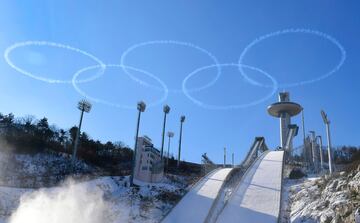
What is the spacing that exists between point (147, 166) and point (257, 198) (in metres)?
19.8

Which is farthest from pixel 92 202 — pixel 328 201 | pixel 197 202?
pixel 328 201

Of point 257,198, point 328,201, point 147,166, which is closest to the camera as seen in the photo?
point 328,201

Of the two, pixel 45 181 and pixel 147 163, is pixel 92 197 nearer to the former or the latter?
pixel 45 181

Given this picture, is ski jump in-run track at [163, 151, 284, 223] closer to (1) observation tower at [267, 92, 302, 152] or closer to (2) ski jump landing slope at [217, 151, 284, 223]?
(2) ski jump landing slope at [217, 151, 284, 223]

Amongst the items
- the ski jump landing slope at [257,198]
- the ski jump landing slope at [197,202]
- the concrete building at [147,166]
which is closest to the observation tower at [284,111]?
the concrete building at [147,166]

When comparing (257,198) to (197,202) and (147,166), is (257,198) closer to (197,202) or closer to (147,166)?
(197,202)

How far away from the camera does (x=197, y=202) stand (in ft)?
109

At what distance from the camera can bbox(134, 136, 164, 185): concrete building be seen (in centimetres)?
4825

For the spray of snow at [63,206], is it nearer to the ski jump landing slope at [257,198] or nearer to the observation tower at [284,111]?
the ski jump landing slope at [257,198]

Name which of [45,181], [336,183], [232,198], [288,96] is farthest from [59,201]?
[288,96]

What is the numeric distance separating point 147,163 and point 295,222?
2674cm

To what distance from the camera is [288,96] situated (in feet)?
246

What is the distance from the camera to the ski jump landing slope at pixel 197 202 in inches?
1169

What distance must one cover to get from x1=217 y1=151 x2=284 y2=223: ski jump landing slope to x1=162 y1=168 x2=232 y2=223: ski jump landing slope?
73.4 inches
